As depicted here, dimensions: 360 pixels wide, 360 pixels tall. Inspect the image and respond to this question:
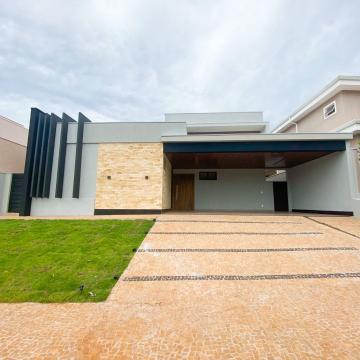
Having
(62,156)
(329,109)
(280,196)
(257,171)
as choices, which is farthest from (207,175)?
(329,109)

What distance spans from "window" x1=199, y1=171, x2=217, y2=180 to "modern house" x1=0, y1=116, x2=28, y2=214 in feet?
36.5

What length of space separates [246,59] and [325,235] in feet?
33.0

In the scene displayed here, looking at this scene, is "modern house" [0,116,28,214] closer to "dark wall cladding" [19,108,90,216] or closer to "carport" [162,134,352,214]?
"dark wall cladding" [19,108,90,216]

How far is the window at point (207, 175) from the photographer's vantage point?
14485mm

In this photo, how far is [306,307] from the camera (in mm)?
2729

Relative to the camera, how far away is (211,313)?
262 cm

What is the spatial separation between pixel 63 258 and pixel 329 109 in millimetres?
17200

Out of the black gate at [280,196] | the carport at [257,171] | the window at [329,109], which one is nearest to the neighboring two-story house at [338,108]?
the window at [329,109]

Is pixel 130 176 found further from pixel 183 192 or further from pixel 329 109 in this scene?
pixel 329 109

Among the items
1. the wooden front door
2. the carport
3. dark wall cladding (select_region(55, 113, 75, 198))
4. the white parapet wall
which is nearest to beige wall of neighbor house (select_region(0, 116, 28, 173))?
dark wall cladding (select_region(55, 113, 75, 198))

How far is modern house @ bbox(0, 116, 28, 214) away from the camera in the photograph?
37.8 feet

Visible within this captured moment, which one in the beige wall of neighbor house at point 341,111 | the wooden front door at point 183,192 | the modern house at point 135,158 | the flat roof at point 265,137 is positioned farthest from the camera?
the wooden front door at point 183,192

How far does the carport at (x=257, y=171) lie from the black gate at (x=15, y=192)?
28.9 ft

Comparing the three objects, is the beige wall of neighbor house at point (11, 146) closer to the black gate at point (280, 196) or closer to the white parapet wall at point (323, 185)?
the black gate at point (280, 196)
